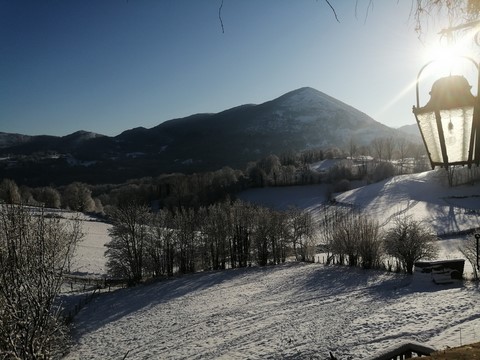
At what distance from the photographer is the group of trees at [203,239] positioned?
51625 mm

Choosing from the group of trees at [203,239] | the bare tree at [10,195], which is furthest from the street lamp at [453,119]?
the group of trees at [203,239]

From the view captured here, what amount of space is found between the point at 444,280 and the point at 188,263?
120 feet

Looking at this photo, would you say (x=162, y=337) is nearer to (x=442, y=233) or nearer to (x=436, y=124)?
(x=436, y=124)

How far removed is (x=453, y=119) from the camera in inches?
111

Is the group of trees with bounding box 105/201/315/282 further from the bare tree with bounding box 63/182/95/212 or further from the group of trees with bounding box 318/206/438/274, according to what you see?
the bare tree with bounding box 63/182/95/212

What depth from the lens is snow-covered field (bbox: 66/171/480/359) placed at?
18.6 metres

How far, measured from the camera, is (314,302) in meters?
28.2

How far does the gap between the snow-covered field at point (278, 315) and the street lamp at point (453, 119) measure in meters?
10.2

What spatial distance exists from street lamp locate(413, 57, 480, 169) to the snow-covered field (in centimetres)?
1021

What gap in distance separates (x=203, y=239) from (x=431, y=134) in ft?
181

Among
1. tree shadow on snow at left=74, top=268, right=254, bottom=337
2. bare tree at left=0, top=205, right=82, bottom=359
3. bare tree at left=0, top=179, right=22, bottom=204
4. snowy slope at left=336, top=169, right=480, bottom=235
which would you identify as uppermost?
bare tree at left=0, top=179, right=22, bottom=204

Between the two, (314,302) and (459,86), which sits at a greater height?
(459,86)

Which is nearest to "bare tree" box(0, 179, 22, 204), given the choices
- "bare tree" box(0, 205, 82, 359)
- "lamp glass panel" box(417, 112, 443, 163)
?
"bare tree" box(0, 205, 82, 359)

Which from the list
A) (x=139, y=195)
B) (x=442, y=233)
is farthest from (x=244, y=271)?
(x=139, y=195)
